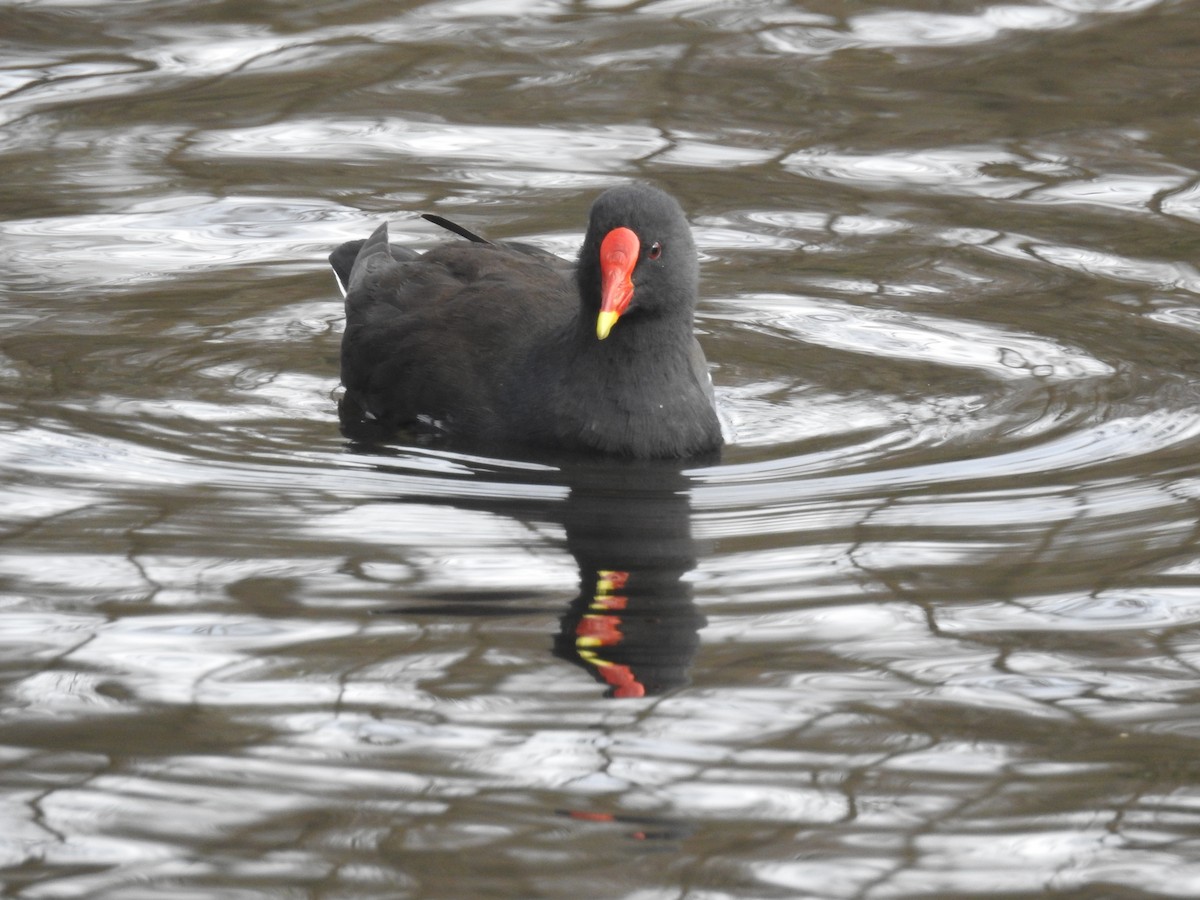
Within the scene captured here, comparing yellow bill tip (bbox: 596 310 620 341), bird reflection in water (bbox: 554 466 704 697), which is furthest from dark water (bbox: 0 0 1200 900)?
yellow bill tip (bbox: 596 310 620 341)

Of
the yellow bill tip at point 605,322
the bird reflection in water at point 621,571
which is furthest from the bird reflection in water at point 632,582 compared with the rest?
the yellow bill tip at point 605,322

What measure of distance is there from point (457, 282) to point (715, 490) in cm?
137

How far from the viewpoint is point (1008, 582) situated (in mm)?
4395

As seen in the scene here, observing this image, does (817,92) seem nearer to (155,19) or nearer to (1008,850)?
(155,19)

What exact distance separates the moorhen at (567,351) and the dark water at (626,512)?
21 centimetres

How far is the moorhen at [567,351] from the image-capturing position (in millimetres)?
5328

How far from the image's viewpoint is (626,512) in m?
4.91

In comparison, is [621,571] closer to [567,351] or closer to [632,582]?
[632,582]

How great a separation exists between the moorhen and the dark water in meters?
0.21

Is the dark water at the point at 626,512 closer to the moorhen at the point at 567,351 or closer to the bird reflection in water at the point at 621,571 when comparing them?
the bird reflection in water at the point at 621,571

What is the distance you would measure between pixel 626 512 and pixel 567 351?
0.76 metres

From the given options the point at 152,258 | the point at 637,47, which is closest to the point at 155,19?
the point at 637,47

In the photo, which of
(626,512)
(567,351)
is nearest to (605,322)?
(567,351)

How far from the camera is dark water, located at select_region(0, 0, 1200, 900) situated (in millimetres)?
3320
